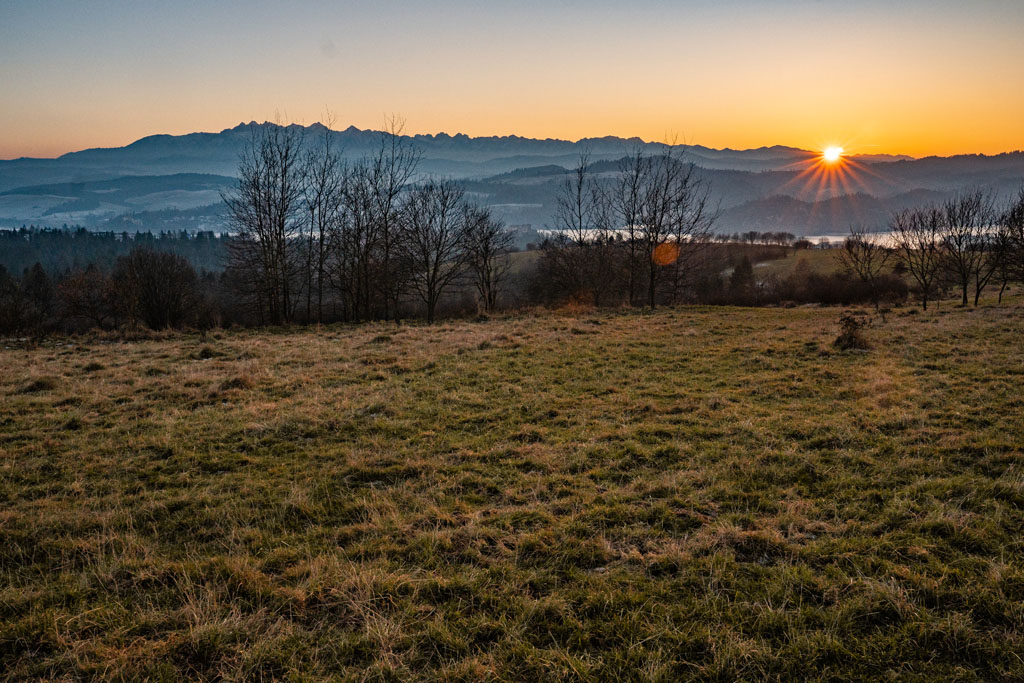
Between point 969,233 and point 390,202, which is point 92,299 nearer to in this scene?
point 390,202

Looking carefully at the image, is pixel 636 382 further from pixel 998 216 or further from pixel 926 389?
pixel 998 216

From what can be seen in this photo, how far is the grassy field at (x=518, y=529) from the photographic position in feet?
10.7

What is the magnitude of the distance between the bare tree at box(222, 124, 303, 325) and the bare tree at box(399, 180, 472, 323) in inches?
274

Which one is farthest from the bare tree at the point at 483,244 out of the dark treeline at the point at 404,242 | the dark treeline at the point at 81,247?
the dark treeline at the point at 81,247

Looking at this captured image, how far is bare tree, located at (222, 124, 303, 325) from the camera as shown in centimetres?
2895

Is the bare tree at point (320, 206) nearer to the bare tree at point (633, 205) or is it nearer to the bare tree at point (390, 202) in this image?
the bare tree at point (390, 202)

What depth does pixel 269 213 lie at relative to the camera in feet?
96.3

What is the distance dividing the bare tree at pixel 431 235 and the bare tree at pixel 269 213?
6950 millimetres

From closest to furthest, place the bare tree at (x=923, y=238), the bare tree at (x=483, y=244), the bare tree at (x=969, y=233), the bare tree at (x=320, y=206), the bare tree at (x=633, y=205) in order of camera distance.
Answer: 1. the bare tree at (x=320, y=206)
2. the bare tree at (x=633, y=205)
3. the bare tree at (x=483, y=244)
4. the bare tree at (x=969, y=233)
5. the bare tree at (x=923, y=238)

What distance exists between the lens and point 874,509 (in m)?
5.04

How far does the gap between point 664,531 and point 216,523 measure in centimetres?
454

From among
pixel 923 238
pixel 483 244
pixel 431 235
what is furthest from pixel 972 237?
pixel 431 235

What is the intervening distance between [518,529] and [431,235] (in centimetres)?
2596

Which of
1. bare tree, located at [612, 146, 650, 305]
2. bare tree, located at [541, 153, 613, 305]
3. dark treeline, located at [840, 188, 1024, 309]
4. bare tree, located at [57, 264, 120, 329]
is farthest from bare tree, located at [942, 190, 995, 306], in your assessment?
bare tree, located at [57, 264, 120, 329]
